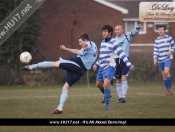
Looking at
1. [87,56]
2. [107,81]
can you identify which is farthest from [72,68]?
[107,81]

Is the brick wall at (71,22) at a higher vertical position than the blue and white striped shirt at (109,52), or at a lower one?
higher

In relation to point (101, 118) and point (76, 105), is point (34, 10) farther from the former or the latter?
point (101, 118)

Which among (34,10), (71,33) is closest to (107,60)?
(34,10)

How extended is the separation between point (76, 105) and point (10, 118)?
9.06 ft

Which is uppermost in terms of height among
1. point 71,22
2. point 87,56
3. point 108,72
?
point 71,22

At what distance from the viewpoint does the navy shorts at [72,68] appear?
10.4 m

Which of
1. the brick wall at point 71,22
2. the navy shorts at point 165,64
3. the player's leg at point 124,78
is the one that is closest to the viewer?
the player's leg at point 124,78

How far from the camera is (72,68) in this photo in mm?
10492

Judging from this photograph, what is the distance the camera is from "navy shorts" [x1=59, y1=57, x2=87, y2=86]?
10414mm

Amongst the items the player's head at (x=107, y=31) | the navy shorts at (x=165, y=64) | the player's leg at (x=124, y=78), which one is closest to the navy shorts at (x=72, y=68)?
the player's head at (x=107, y=31)

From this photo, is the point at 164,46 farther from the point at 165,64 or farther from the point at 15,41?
the point at 15,41

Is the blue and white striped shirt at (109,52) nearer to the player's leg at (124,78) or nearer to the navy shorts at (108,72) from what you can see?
the navy shorts at (108,72)
